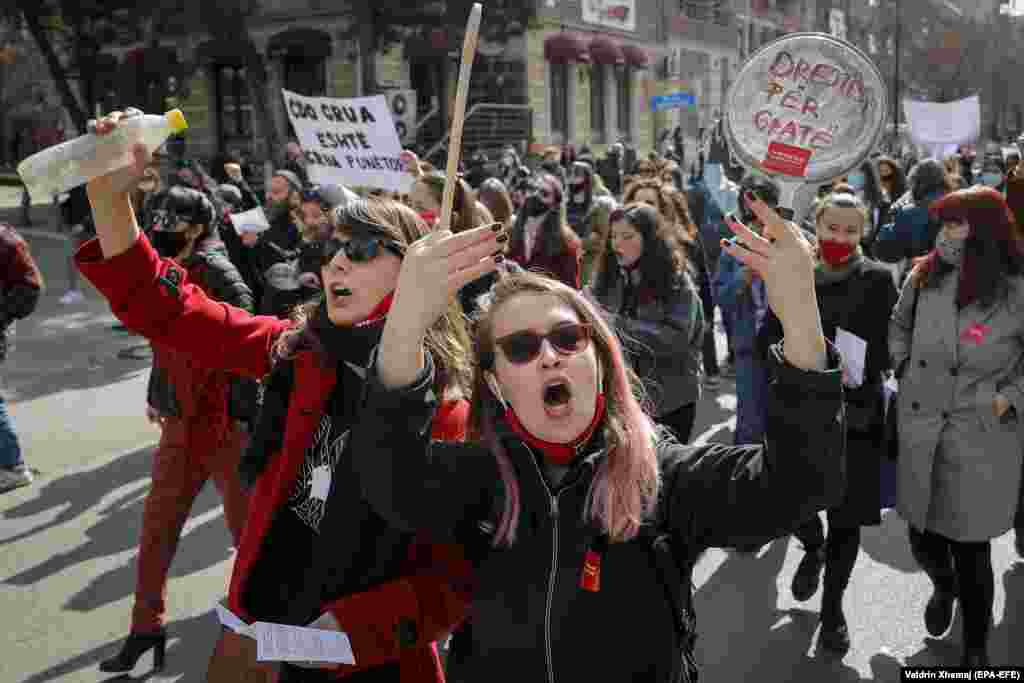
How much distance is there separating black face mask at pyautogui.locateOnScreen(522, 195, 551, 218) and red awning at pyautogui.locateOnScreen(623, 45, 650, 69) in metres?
25.4

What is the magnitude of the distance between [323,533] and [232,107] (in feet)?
97.1

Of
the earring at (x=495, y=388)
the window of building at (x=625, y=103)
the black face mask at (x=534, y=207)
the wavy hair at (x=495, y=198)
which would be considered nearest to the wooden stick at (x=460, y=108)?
the earring at (x=495, y=388)

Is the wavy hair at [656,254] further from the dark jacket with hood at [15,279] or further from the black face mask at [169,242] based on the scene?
the dark jacket with hood at [15,279]

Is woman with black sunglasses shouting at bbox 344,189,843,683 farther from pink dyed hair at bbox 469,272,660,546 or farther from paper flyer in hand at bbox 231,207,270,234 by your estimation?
paper flyer in hand at bbox 231,207,270,234

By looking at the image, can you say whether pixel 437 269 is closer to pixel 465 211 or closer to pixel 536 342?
pixel 536 342

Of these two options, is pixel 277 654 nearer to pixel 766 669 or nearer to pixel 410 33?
pixel 766 669

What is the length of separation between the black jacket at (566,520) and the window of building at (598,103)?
1142 inches

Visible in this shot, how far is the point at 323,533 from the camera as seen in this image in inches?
85.2

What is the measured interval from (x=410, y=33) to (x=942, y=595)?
2053cm

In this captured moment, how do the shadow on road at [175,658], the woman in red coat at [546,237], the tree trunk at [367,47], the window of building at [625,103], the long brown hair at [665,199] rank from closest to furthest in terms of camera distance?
the shadow on road at [175,658], the woman in red coat at [546,237], the long brown hair at [665,199], the tree trunk at [367,47], the window of building at [625,103]

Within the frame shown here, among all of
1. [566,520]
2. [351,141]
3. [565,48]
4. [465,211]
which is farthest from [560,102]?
[566,520]

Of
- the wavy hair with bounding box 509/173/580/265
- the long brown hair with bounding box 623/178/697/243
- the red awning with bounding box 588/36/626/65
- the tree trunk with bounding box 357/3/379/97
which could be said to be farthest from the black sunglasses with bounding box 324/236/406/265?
the red awning with bounding box 588/36/626/65

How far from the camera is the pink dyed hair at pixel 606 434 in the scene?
5.93 ft

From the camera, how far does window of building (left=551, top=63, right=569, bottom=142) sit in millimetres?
28328
